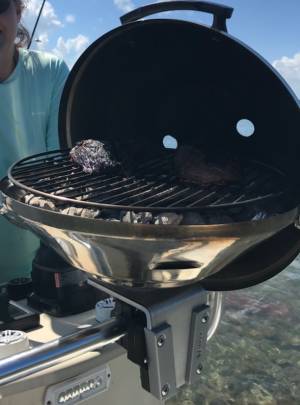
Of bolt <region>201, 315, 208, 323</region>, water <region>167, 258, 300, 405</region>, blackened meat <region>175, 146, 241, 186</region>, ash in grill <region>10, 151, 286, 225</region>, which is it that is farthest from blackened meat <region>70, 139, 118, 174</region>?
water <region>167, 258, 300, 405</region>

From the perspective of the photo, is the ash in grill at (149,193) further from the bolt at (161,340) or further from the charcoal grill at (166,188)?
Result: the bolt at (161,340)

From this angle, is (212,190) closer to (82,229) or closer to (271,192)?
(271,192)

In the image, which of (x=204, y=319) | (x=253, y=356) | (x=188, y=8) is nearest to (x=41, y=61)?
(x=188, y=8)

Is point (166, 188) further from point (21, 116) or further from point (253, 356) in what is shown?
point (253, 356)

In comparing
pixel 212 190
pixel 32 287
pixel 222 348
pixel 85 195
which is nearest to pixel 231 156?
pixel 212 190

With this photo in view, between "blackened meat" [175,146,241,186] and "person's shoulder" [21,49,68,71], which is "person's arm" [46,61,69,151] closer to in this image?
"person's shoulder" [21,49,68,71]

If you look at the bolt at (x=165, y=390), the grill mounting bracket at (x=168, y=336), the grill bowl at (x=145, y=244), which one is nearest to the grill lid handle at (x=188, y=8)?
the grill bowl at (x=145, y=244)
